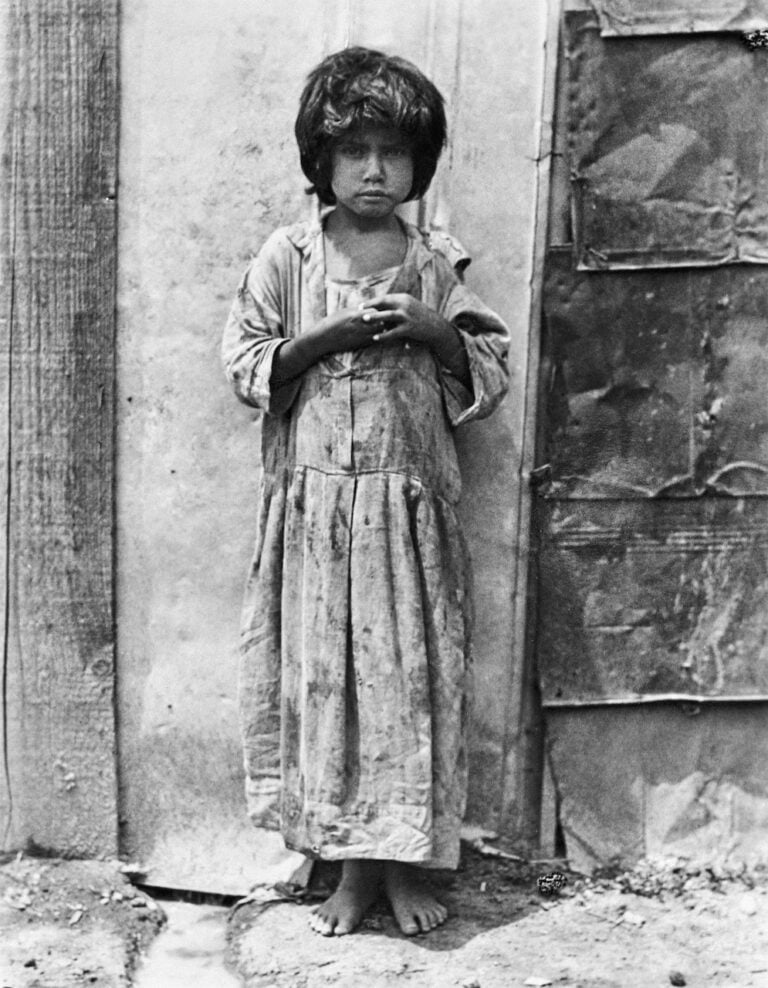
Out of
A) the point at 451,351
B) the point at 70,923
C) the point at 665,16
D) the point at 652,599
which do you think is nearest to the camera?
the point at 451,351

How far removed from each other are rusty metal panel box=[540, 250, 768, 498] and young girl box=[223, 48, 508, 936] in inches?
10.6

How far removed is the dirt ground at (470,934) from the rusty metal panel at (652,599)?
491 mm

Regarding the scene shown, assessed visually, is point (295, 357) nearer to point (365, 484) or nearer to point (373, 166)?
point (365, 484)

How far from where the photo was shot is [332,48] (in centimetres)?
394

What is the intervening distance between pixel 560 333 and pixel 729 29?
816mm

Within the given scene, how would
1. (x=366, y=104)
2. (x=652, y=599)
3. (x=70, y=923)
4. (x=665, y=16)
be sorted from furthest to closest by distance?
1. (x=652, y=599)
2. (x=70, y=923)
3. (x=665, y=16)
4. (x=366, y=104)

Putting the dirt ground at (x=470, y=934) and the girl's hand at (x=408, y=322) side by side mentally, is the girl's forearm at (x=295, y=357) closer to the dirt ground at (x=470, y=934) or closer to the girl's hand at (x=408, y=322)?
the girl's hand at (x=408, y=322)

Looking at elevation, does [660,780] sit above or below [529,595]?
below

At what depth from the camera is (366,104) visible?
3602 mm

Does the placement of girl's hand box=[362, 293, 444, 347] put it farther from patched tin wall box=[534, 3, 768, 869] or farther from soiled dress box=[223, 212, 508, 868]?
patched tin wall box=[534, 3, 768, 869]

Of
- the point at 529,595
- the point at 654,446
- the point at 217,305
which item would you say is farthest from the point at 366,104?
the point at 529,595

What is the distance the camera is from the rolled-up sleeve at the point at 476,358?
3777 millimetres

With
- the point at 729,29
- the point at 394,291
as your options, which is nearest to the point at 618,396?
the point at 394,291

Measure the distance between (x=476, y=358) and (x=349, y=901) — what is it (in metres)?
1.33
